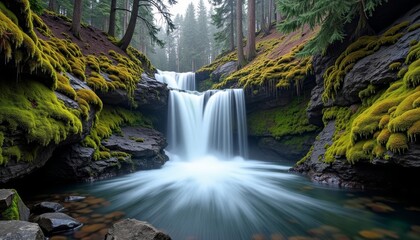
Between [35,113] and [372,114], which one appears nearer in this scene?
[35,113]

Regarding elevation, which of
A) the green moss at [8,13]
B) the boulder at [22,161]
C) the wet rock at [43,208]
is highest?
the green moss at [8,13]

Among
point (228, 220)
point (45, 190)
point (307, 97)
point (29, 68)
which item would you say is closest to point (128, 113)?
point (45, 190)

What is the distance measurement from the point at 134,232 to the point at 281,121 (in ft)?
37.3

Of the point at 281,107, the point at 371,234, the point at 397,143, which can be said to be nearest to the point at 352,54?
the point at 397,143

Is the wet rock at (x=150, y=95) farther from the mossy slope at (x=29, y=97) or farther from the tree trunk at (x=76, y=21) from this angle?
the tree trunk at (x=76, y=21)

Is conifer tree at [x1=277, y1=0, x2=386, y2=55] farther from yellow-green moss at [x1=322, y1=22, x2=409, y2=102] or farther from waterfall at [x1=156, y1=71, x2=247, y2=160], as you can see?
waterfall at [x1=156, y1=71, x2=247, y2=160]

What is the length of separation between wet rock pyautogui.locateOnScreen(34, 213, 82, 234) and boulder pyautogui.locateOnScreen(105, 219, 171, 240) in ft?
3.91

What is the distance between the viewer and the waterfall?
48.6 feet

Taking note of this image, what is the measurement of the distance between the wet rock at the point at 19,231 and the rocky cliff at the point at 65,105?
2.43 metres

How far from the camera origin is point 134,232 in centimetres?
321

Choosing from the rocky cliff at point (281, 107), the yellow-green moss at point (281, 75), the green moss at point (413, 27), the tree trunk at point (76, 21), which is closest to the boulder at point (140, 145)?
the rocky cliff at point (281, 107)

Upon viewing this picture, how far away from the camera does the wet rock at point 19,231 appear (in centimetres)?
265

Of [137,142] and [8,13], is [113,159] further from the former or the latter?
[8,13]

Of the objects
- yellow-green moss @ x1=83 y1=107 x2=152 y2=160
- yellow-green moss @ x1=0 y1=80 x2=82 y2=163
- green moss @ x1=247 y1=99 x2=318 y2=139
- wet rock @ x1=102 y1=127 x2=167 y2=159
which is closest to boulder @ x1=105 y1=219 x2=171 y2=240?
yellow-green moss @ x1=0 y1=80 x2=82 y2=163
